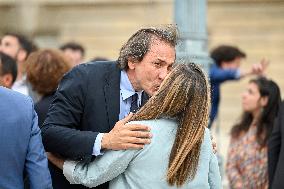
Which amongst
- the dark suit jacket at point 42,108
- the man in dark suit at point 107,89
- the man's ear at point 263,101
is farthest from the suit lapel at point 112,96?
the man's ear at point 263,101

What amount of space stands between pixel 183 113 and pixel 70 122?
61cm

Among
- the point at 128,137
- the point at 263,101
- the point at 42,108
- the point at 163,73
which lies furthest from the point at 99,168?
the point at 263,101

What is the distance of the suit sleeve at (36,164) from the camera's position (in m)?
4.03

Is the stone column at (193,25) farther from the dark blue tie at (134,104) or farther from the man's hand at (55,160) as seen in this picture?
the man's hand at (55,160)

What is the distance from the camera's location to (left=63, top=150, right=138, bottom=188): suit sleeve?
3.82m

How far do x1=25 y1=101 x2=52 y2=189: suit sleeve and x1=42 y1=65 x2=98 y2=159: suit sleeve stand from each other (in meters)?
0.10

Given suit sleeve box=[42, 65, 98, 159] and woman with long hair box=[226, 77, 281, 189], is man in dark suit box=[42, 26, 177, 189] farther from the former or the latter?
woman with long hair box=[226, 77, 281, 189]

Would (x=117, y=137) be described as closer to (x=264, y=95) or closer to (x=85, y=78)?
(x=85, y=78)

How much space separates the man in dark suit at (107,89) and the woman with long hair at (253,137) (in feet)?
9.70

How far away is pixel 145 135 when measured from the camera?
3799 mm

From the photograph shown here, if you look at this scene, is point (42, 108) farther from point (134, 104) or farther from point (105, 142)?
point (105, 142)

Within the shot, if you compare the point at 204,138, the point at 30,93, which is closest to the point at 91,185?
the point at 204,138

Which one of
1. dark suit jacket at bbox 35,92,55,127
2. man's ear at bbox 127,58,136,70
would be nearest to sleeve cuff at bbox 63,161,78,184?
man's ear at bbox 127,58,136,70

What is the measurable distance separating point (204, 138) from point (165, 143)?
0.65ft
